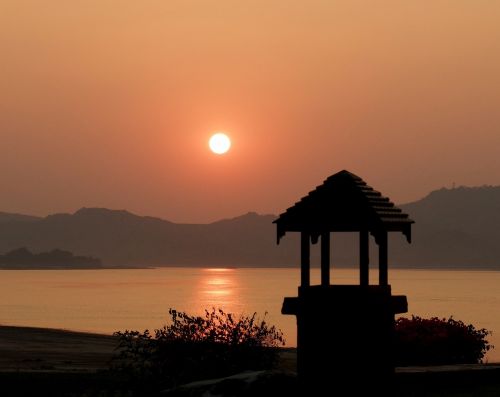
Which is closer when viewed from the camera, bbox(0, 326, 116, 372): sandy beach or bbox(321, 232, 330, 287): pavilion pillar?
bbox(321, 232, 330, 287): pavilion pillar

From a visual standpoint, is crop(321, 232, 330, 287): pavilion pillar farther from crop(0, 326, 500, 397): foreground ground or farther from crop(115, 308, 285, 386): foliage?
crop(115, 308, 285, 386): foliage

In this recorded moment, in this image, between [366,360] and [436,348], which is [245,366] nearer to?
[366,360]

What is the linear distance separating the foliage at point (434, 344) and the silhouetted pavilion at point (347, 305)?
1129 cm

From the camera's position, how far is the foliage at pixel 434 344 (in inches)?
1363

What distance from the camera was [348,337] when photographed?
23.0 meters

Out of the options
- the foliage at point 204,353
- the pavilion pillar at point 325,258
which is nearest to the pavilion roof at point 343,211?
the pavilion pillar at point 325,258

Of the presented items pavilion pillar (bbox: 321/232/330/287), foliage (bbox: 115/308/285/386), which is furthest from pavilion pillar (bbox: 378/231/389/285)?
foliage (bbox: 115/308/285/386)

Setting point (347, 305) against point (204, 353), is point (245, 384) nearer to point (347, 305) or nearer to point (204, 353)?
point (347, 305)

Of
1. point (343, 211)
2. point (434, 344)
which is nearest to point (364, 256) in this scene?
point (343, 211)

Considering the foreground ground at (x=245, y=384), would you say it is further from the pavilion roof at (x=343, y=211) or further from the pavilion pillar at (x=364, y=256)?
the pavilion roof at (x=343, y=211)

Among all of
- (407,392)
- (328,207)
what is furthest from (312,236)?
(407,392)

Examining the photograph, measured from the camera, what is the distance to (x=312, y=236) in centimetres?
2433

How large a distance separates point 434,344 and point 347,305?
12400mm

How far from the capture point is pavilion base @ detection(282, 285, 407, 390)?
23.0 metres
